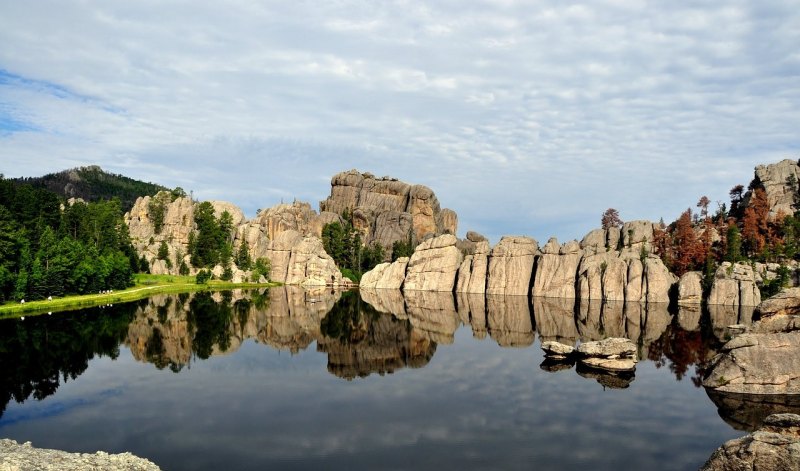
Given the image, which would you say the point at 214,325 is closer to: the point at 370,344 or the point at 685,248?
the point at 370,344

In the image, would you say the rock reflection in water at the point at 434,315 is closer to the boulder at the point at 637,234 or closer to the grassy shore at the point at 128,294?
the boulder at the point at 637,234

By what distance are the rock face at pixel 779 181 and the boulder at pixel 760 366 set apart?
385 ft

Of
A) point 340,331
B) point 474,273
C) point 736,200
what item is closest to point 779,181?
point 736,200

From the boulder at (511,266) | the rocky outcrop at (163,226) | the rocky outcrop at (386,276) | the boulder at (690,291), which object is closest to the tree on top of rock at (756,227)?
the boulder at (690,291)

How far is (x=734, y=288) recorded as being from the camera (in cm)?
10694

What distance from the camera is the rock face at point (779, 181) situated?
14288cm

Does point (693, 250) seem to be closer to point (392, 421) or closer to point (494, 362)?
point (494, 362)

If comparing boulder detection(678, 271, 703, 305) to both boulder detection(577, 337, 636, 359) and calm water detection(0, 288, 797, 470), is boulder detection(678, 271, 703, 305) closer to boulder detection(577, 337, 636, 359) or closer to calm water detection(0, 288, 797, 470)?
calm water detection(0, 288, 797, 470)

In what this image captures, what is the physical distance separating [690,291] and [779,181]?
210 ft

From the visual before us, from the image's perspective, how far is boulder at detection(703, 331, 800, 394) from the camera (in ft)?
136

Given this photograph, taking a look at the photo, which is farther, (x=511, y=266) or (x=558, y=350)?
(x=511, y=266)

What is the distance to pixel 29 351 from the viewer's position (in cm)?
5403

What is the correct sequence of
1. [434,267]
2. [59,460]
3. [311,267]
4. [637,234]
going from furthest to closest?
[311,267] → [434,267] → [637,234] → [59,460]

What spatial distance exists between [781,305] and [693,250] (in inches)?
3508
